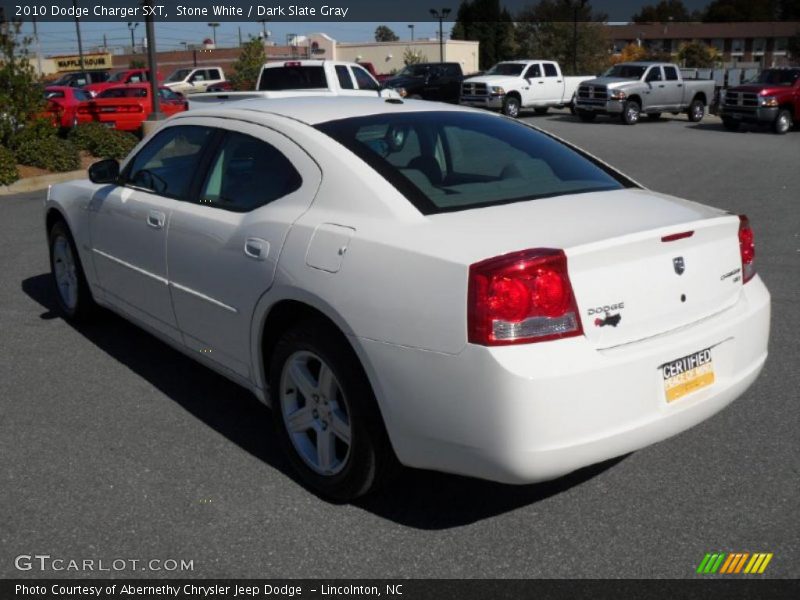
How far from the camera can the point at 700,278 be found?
3.43 m

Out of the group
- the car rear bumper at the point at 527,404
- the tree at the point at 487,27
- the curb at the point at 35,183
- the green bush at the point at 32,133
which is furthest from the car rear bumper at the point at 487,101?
the tree at the point at 487,27

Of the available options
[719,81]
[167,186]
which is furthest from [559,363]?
[719,81]

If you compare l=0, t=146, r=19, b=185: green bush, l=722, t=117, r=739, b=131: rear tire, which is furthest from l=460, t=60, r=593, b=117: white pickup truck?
l=0, t=146, r=19, b=185: green bush

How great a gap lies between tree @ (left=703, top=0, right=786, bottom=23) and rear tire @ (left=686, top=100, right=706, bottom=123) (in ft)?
332

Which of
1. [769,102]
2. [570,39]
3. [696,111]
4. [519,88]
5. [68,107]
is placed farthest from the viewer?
[570,39]

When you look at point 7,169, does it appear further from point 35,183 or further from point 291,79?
point 291,79

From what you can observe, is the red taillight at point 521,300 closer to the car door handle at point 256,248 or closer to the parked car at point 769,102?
the car door handle at point 256,248

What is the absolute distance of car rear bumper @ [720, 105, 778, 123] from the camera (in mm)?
25391

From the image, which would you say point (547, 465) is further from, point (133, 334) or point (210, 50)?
point (210, 50)

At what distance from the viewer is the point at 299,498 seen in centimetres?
376

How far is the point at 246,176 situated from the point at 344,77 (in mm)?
16245

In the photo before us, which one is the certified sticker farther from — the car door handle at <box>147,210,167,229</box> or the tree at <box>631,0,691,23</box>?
the tree at <box>631,0,691,23</box>

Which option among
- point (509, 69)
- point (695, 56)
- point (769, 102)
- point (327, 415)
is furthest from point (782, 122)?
point (695, 56)

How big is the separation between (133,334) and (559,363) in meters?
3.99
